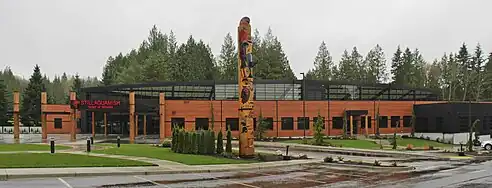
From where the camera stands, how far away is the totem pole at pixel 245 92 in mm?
32781

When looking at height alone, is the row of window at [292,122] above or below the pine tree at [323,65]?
below

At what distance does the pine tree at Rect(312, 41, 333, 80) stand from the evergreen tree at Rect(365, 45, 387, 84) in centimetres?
906

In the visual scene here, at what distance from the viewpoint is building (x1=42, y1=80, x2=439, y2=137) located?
61.5 meters

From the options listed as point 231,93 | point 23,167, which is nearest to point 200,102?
point 231,93

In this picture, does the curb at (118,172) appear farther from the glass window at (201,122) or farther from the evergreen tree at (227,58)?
the evergreen tree at (227,58)

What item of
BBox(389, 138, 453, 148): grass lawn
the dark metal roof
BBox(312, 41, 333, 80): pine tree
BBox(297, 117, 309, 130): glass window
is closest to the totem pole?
BBox(389, 138, 453, 148): grass lawn

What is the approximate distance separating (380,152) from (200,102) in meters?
26.2

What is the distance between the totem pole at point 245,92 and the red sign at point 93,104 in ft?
88.4

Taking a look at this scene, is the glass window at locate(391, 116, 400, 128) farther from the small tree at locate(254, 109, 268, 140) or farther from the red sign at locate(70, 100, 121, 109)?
the red sign at locate(70, 100, 121, 109)

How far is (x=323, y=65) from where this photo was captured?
395ft

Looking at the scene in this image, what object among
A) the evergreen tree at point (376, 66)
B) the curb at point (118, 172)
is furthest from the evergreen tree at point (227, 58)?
the curb at point (118, 172)

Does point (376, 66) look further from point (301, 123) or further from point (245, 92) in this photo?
point (245, 92)

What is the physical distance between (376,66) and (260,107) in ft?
206

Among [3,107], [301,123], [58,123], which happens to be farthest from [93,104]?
[3,107]
